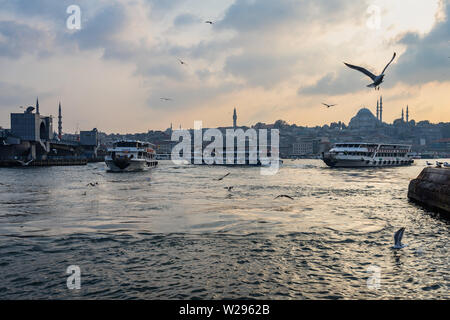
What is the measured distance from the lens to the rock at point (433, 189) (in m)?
18.3

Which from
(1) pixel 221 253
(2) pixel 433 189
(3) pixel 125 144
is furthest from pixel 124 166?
(1) pixel 221 253

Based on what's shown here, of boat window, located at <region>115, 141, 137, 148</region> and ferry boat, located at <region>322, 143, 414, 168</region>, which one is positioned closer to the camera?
boat window, located at <region>115, 141, 137, 148</region>

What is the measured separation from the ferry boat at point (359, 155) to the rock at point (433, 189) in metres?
56.4

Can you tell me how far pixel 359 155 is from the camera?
265 feet

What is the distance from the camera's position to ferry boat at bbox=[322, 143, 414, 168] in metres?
79.1

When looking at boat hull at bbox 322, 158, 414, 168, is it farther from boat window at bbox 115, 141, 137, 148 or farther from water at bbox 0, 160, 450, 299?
water at bbox 0, 160, 450, 299

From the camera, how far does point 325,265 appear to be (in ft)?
31.0

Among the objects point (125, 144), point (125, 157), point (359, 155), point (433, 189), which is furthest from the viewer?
point (359, 155)

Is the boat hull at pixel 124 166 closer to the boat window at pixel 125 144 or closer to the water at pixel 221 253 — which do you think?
the boat window at pixel 125 144

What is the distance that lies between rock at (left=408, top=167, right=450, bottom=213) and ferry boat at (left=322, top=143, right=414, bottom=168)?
56390 millimetres

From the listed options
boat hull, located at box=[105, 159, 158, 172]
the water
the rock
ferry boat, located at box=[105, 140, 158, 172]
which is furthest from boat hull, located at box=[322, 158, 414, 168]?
the water

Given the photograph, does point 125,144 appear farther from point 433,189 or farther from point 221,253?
point 221,253

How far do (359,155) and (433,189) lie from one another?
6352 cm

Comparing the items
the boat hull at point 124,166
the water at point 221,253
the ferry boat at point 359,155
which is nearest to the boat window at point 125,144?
the boat hull at point 124,166
